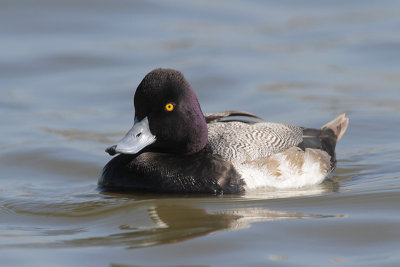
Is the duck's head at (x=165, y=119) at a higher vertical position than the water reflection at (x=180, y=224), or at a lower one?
higher

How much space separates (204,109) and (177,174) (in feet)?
13.8

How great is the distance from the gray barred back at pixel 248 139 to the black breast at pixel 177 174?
0.19 meters

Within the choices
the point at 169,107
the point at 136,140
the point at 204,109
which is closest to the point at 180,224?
the point at 136,140

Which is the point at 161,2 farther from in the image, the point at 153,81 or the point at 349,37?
the point at 153,81

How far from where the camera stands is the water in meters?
6.51

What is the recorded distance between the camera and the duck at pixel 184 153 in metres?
7.89

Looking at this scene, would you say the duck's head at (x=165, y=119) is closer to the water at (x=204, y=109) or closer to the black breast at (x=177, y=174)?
the black breast at (x=177, y=174)

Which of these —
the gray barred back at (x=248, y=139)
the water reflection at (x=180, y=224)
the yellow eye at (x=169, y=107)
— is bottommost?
the water reflection at (x=180, y=224)

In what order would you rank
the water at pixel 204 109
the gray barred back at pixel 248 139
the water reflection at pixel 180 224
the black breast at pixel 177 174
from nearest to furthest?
1. the water at pixel 204 109
2. the water reflection at pixel 180 224
3. the black breast at pixel 177 174
4. the gray barred back at pixel 248 139

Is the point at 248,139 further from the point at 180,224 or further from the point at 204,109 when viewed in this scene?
the point at 204,109

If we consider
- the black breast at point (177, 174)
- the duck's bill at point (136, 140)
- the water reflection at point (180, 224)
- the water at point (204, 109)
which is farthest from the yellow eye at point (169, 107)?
the water reflection at point (180, 224)

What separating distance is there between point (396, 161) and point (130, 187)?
3400 mm

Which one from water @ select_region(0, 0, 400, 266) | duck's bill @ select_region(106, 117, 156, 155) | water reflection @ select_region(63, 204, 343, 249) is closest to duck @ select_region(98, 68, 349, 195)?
duck's bill @ select_region(106, 117, 156, 155)

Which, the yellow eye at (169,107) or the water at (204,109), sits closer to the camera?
the water at (204,109)
